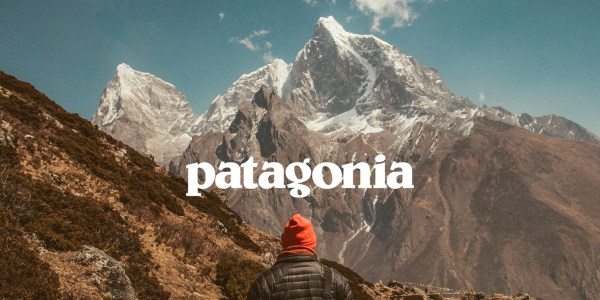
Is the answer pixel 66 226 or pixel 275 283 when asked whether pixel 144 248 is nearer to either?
pixel 66 226

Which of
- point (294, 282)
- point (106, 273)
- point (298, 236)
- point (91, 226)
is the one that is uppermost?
point (91, 226)

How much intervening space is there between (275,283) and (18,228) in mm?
10110

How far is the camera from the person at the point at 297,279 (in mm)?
6891

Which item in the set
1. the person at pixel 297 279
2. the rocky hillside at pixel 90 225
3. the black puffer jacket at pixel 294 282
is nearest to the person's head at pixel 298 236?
the person at pixel 297 279

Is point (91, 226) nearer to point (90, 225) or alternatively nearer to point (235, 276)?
point (90, 225)

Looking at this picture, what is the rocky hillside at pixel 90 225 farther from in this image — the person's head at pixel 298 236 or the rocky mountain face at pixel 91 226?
the person's head at pixel 298 236

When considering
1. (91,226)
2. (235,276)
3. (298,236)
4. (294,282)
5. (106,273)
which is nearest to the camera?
(294,282)

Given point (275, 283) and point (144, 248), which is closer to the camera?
point (275, 283)

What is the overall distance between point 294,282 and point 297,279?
59 millimetres

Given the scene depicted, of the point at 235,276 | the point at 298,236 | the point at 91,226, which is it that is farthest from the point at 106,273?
the point at 298,236

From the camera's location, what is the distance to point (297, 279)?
694 cm

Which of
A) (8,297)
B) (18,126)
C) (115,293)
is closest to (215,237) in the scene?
(18,126)

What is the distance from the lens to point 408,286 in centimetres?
4053

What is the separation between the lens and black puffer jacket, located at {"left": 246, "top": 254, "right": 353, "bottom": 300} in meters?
6.88
